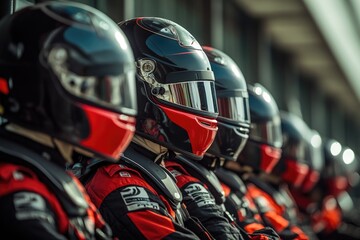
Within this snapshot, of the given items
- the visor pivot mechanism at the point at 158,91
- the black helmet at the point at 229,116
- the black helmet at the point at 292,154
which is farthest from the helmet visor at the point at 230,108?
the black helmet at the point at 292,154

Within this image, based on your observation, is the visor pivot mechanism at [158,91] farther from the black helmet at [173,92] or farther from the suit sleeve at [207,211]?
the suit sleeve at [207,211]

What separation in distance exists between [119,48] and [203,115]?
0.89 m

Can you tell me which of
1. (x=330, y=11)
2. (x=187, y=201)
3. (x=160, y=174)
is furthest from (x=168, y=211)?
(x=330, y=11)

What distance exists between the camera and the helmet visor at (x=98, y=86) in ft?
10.2

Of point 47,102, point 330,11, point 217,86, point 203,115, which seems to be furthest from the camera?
point 330,11

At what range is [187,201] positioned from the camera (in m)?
4.11

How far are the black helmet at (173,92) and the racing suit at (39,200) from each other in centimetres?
88

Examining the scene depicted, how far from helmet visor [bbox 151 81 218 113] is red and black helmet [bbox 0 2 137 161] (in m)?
0.73

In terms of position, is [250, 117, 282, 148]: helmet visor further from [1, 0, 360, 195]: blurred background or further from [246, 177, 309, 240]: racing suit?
[1, 0, 360, 195]: blurred background

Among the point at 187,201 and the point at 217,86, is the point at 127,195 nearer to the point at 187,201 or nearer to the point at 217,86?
the point at 187,201

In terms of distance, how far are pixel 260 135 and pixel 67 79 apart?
2.96 meters

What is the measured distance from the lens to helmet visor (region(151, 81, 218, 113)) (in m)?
3.99

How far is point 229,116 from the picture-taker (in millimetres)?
4777

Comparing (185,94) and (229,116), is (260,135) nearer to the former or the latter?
(229,116)
